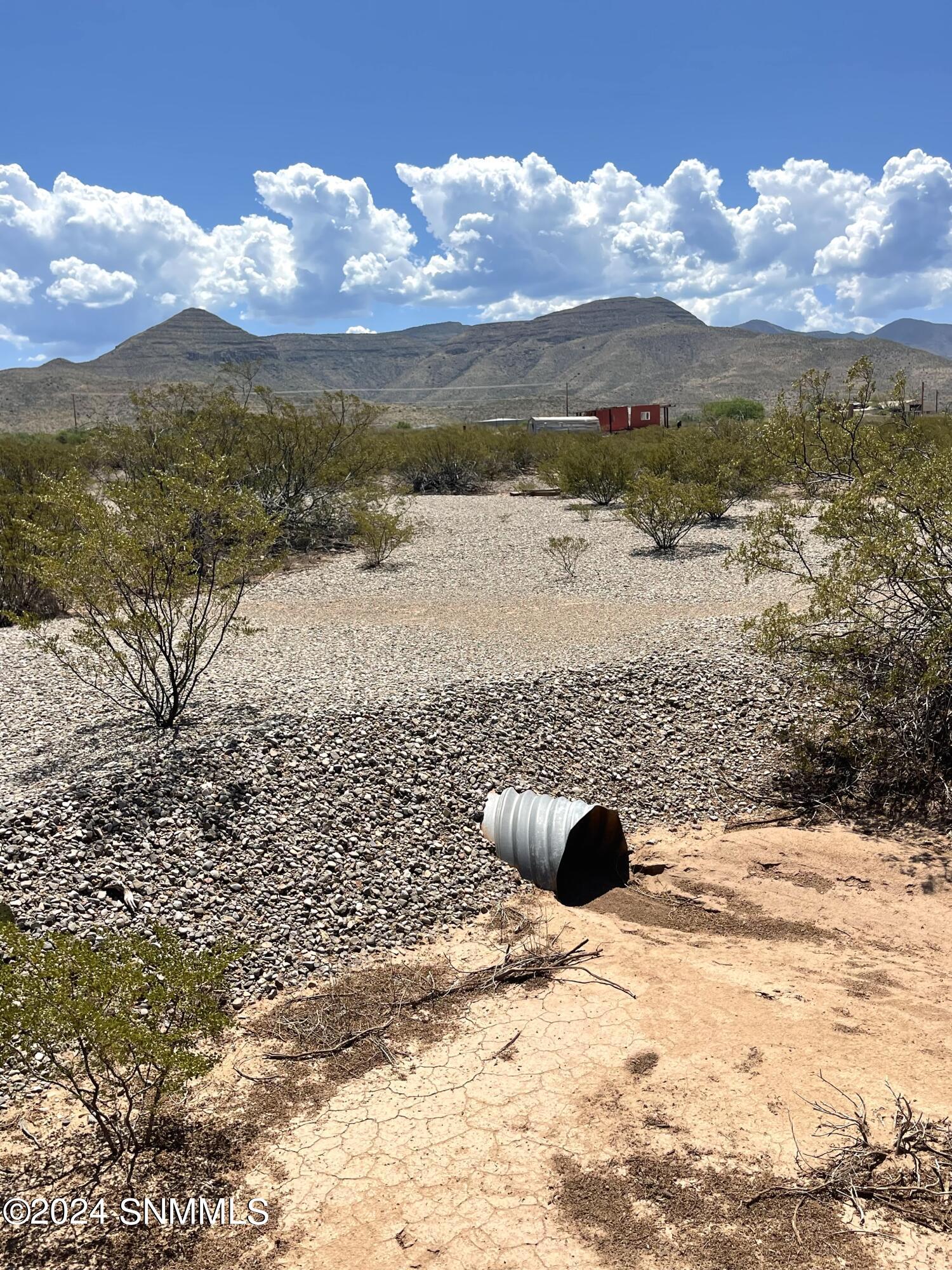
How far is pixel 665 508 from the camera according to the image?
1833cm

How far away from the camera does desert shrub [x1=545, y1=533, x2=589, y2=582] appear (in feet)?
53.6

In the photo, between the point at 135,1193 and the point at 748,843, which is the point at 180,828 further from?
the point at 748,843

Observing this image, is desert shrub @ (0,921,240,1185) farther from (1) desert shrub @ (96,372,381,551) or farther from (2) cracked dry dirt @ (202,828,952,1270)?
(1) desert shrub @ (96,372,381,551)

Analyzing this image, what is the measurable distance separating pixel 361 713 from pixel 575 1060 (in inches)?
157

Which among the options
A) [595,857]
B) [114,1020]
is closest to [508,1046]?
[114,1020]

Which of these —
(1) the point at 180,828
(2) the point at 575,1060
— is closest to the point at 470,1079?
(2) the point at 575,1060

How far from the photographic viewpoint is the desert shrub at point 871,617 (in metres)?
7.21

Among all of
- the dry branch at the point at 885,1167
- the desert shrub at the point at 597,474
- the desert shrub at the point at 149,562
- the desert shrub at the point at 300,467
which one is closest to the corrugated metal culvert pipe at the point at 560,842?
the dry branch at the point at 885,1167

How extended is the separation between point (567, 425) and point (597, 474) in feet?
74.0

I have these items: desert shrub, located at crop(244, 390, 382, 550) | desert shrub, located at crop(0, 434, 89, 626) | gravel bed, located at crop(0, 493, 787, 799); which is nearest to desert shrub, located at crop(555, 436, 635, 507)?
gravel bed, located at crop(0, 493, 787, 799)

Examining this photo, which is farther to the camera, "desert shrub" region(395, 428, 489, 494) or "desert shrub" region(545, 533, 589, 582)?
"desert shrub" region(395, 428, 489, 494)

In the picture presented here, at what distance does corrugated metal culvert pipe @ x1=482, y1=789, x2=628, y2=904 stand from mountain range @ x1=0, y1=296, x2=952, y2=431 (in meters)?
63.6

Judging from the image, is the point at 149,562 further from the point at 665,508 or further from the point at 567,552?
the point at 665,508

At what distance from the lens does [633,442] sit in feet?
107
